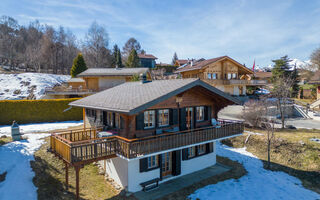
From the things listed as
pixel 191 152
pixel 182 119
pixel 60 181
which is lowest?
pixel 60 181

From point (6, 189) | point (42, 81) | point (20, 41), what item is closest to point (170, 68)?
point (42, 81)

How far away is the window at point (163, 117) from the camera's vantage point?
12008mm

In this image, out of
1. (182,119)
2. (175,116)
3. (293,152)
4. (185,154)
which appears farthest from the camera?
(293,152)

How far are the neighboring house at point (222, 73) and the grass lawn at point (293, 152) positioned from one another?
17427 millimetres

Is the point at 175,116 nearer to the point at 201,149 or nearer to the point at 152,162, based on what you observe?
the point at 152,162

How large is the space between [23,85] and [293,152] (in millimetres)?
43308

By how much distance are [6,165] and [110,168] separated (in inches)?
260

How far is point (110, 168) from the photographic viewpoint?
41.3 feet

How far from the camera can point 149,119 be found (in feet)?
38.1

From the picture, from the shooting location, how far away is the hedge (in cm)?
2350

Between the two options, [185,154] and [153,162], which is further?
[185,154]

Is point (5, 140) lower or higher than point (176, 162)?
higher

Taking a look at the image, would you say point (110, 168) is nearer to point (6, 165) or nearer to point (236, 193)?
point (6, 165)

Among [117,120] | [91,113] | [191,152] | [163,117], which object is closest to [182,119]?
[163,117]
